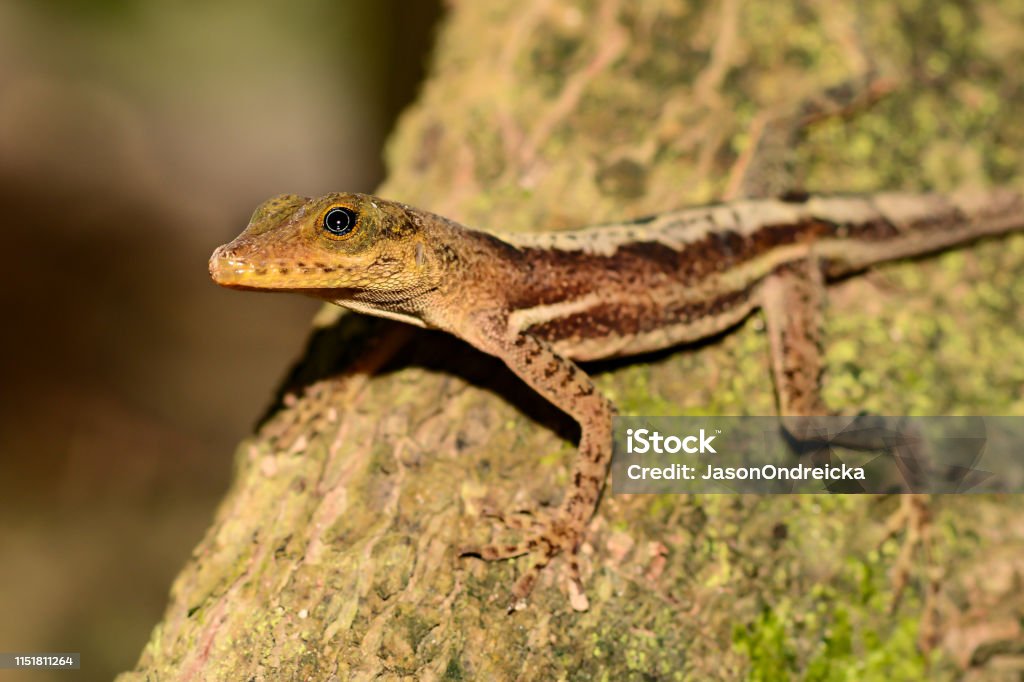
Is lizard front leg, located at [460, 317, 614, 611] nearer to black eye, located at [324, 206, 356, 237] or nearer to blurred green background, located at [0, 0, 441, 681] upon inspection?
black eye, located at [324, 206, 356, 237]

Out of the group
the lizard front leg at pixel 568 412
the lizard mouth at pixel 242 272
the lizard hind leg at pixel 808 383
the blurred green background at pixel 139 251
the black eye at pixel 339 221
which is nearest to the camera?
the lizard mouth at pixel 242 272

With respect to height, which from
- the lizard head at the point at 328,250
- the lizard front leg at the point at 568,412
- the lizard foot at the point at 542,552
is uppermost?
the lizard head at the point at 328,250

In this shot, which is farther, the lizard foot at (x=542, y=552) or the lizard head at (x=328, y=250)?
the lizard foot at (x=542, y=552)

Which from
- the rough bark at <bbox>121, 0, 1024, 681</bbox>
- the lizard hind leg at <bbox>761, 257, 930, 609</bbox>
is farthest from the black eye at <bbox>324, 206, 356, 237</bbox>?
the lizard hind leg at <bbox>761, 257, 930, 609</bbox>

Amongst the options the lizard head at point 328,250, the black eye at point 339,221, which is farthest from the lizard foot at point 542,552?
the black eye at point 339,221

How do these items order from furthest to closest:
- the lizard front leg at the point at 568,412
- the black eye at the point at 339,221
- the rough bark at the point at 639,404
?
the lizard front leg at the point at 568,412 → the rough bark at the point at 639,404 → the black eye at the point at 339,221

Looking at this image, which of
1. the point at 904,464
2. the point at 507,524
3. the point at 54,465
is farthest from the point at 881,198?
the point at 54,465

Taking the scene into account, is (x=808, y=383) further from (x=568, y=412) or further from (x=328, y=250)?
(x=328, y=250)

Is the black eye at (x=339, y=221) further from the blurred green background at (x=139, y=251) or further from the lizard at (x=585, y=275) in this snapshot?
the blurred green background at (x=139, y=251)
